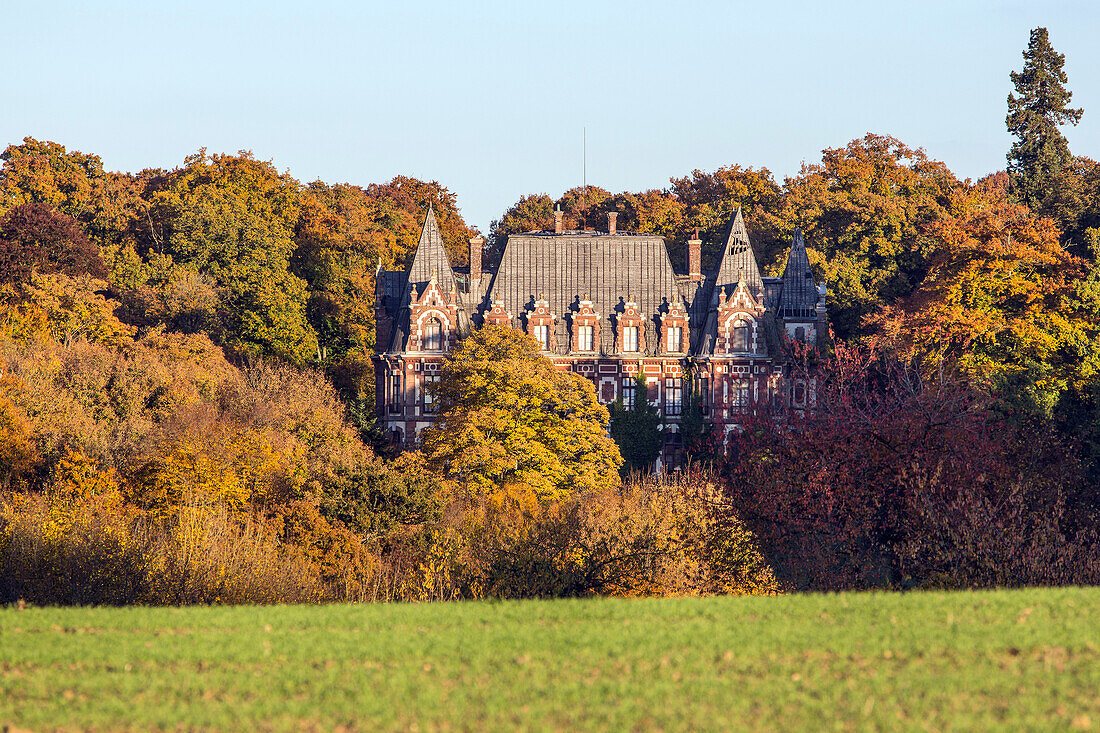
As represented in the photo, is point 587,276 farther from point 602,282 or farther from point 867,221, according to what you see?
point 867,221

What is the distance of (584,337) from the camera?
217 ft

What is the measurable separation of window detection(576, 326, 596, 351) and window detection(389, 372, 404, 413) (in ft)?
28.3

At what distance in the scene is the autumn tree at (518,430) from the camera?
50094 millimetres

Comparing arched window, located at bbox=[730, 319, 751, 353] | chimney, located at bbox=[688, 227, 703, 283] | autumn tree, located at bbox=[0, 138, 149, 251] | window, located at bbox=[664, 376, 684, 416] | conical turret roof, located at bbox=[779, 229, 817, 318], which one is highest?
autumn tree, located at bbox=[0, 138, 149, 251]

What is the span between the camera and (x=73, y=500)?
36.3m

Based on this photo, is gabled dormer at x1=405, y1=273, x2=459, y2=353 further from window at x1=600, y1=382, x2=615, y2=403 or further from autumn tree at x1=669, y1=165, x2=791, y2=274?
autumn tree at x1=669, y1=165, x2=791, y2=274

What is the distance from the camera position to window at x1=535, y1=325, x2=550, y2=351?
2594 inches

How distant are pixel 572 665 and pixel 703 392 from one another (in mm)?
51014

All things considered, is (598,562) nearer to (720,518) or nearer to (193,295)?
(720,518)

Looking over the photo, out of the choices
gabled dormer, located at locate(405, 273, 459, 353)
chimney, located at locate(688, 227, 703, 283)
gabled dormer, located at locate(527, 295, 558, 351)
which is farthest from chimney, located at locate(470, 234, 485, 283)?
chimney, located at locate(688, 227, 703, 283)

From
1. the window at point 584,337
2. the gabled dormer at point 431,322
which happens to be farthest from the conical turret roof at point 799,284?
the gabled dormer at point 431,322

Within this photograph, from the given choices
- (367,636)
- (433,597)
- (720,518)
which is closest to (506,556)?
(433,597)

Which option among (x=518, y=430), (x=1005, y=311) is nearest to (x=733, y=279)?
(x=1005, y=311)

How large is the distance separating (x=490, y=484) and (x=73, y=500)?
16.5 metres
